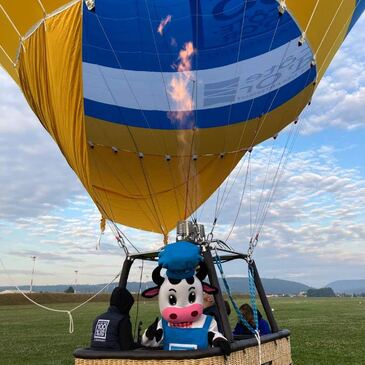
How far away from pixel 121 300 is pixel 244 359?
48.8 inches

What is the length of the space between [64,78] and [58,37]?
0.44 metres

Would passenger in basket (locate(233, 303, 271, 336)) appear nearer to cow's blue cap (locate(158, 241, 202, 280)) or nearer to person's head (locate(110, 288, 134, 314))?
cow's blue cap (locate(158, 241, 202, 280))

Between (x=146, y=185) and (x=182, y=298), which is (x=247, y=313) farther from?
(x=146, y=185)

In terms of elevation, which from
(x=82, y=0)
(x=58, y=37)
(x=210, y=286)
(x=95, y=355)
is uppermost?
(x=82, y=0)

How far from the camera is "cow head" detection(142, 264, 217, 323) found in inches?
183

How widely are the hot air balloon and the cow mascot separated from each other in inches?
7.9

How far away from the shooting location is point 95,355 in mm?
4145

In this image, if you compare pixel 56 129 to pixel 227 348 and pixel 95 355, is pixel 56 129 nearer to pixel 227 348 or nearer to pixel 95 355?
pixel 95 355

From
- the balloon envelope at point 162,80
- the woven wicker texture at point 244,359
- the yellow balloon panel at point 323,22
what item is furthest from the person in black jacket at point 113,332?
the yellow balloon panel at point 323,22

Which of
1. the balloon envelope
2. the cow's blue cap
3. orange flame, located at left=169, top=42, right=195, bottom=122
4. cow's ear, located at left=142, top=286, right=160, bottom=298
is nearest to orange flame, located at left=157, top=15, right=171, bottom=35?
the balloon envelope

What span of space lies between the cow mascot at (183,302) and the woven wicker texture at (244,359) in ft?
1.03

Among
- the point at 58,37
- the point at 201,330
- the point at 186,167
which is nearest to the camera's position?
the point at 201,330

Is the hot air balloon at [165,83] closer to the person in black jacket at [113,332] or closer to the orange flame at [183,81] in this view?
the orange flame at [183,81]

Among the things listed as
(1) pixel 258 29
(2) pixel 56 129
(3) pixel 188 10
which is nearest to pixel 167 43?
(3) pixel 188 10
